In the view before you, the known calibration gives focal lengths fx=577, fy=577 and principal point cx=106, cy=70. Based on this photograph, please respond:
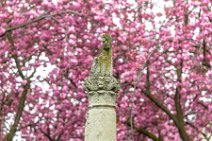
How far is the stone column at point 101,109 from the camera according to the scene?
270 inches

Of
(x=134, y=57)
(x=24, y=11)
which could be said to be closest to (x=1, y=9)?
(x=24, y=11)

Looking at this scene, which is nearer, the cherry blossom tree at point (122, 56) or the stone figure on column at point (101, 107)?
the stone figure on column at point (101, 107)

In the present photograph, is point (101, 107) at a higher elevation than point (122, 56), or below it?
below

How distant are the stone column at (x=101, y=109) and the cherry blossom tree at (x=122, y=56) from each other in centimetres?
620

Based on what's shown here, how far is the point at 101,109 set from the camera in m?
6.88

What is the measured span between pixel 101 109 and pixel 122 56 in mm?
7473

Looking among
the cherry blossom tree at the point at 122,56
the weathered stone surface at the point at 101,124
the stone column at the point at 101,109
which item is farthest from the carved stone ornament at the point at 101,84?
the cherry blossom tree at the point at 122,56

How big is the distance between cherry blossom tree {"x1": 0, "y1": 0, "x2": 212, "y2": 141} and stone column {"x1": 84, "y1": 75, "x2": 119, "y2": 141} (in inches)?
244

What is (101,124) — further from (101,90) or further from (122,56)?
(122,56)

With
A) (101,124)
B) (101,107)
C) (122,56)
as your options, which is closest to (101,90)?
(101,107)

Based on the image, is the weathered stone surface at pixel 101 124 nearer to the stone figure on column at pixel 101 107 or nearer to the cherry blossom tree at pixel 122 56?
the stone figure on column at pixel 101 107

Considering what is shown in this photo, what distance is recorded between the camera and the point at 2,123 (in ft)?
57.1

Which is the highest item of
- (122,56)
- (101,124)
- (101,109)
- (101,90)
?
(122,56)

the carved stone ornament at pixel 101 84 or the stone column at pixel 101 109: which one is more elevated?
the carved stone ornament at pixel 101 84
